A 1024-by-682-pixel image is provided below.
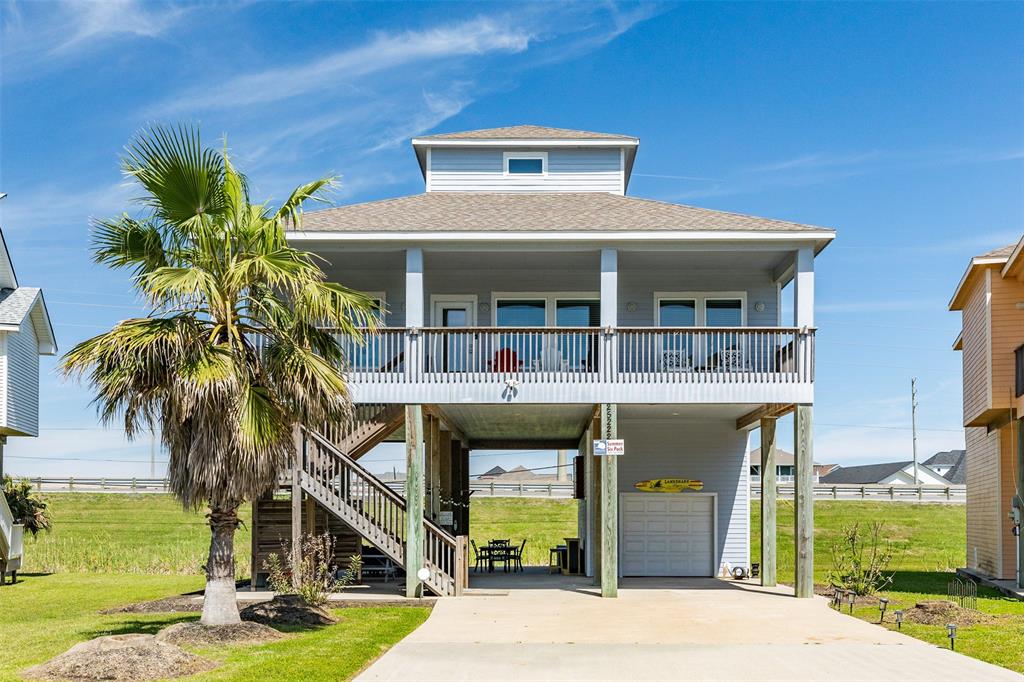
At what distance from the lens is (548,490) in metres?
51.5

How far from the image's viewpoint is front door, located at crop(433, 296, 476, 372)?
19.9 m

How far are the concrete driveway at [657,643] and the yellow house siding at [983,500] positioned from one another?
311 inches

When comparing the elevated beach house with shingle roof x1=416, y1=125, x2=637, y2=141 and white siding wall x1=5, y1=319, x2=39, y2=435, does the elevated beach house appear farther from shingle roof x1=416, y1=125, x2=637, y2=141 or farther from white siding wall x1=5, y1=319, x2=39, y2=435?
white siding wall x1=5, y1=319, x2=39, y2=435

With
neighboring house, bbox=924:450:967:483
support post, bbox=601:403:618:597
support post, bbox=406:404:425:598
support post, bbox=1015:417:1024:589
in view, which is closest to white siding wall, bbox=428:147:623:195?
support post, bbox=601:403:618:597

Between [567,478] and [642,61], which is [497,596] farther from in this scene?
[567,478]

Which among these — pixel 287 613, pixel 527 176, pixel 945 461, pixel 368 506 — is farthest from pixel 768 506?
pixel 945 461

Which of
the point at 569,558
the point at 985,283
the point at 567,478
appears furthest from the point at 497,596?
the point at 567,478

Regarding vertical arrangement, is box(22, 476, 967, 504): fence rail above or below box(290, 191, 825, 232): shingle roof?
below

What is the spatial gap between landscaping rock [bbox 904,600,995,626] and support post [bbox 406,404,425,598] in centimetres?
778

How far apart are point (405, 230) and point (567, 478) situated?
66207 mm

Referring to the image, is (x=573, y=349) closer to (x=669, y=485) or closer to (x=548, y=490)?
(x=669, y=485)

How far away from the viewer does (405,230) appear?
1967 centimetres

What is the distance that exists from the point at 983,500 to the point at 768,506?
325 inches

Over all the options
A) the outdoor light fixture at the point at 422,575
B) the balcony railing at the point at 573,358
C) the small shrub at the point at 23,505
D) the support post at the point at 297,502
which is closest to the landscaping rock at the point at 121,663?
the support post at the point at 297,502
